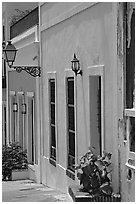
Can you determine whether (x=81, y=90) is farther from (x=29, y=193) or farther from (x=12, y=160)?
(x=12, y=160)

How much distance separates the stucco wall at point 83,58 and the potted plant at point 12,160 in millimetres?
2482

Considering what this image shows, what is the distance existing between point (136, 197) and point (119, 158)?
81 centimetres

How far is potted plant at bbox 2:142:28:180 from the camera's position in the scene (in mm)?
14914

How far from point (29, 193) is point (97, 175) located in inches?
160

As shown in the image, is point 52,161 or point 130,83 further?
point 52,161

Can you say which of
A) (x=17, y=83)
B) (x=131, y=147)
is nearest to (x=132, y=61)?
(x=131, y=147)

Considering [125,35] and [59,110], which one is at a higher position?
[125,35]

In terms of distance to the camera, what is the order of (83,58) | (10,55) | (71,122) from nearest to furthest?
(83,58) < (71,122) < (10,55)

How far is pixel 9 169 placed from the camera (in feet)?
49.1

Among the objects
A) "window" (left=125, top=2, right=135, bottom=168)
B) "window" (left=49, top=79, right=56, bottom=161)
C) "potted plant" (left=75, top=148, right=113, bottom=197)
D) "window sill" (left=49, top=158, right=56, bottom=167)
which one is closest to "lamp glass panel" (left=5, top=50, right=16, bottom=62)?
"window" (left=49, top=79, right=56, bottom=161)

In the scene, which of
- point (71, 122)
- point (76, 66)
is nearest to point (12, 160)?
point (71, 122)

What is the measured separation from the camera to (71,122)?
9898mm

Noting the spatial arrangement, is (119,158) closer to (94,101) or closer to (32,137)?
(94,101)

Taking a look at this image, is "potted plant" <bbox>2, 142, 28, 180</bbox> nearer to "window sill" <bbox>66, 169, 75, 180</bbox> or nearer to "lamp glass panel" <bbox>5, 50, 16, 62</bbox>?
"lamp glass panel" <bbox>5, 50, 16, 62</bbox>
